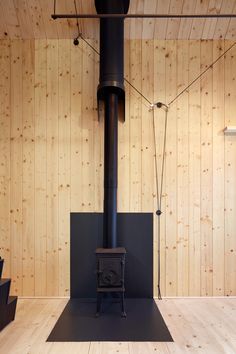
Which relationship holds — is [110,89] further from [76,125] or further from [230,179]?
[230,179]

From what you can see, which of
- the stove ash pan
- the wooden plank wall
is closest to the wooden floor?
the wooden plank wall

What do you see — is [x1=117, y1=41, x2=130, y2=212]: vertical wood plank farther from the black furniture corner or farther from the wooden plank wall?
the black furniture corner

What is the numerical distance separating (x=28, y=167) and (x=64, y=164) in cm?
46

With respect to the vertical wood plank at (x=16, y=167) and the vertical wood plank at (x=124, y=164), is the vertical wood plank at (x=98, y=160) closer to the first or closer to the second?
the vertical wood plank at (x=124, y=164)

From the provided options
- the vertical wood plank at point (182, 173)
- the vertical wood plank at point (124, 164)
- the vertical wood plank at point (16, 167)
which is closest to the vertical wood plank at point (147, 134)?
the vertical wood plank at point (124, 164)

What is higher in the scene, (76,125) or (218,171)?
(76,125)

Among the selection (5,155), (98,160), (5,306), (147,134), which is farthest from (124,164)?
(5,306)

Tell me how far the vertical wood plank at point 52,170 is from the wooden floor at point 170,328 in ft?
1.22

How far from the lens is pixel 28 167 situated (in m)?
3.19

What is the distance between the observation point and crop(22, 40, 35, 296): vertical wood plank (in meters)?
3.15

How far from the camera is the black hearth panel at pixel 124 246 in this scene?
311 centimetres

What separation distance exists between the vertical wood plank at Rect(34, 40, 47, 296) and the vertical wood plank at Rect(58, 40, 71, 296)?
0.64 ft

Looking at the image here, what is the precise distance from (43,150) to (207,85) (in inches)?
89.5

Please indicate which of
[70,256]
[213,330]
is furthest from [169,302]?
[70,256]
